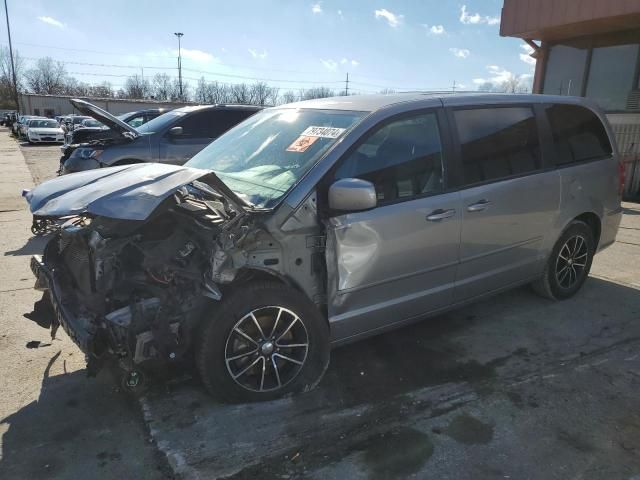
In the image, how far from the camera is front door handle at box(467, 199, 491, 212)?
11.7 feet

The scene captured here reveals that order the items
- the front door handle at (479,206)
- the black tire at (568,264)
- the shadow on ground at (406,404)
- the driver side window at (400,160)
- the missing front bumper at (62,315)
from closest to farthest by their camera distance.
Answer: the shadow on ground at (406,404) < the missing front bumper at (62,315) < the driver side window at (400,160) < the front door handle at (479,206) < the black tire at (568,264)

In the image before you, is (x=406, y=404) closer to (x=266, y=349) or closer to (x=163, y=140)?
(x=266, y=349)

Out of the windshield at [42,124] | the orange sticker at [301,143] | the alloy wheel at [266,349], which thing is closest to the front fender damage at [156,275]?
the alloy wheel at [266,349]

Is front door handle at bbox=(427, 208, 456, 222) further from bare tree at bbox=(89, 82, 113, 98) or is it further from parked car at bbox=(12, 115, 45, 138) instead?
bare tree at bbox=(89, 82, 113, 98)

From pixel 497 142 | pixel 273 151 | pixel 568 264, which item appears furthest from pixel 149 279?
pixel 568 264

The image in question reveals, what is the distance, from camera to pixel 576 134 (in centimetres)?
447

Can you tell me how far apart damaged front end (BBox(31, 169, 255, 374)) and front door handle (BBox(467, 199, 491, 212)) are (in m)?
1.66

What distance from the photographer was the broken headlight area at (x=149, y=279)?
8.85 ft

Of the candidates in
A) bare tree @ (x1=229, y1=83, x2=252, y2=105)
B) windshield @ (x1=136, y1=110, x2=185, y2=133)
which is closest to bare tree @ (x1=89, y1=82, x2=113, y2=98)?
bare tree @ (x1=229, y1=83, x2=252, y2=105)

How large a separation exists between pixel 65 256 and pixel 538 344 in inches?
139

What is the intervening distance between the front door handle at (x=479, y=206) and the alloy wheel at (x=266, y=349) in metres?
1.51

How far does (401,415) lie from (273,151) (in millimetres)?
1912

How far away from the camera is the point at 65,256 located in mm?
3275

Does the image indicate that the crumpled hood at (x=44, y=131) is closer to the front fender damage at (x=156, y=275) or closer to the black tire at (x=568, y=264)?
the front fender damage at (x=156, y=275)
